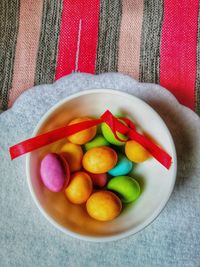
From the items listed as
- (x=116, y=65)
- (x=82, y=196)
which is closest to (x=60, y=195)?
(x=82, y=196)

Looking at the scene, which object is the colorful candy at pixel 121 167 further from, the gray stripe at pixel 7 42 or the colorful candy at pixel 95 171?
the gray stripe at pixel 7 42

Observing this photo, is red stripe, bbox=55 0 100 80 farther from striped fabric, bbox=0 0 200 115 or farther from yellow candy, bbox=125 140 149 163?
yellow candy, bbox=125 140 149 163

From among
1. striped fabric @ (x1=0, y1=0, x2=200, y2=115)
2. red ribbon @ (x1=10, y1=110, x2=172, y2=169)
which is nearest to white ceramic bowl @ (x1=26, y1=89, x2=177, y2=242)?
red ribbon @ (x1=10, y1=110, x2=172, y2=169)

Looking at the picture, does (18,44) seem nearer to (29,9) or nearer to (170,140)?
(29,9)

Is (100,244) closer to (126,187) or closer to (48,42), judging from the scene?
(126,187)

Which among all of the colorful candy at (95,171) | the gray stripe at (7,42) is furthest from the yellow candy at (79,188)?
the gray stripe at (7,42)
